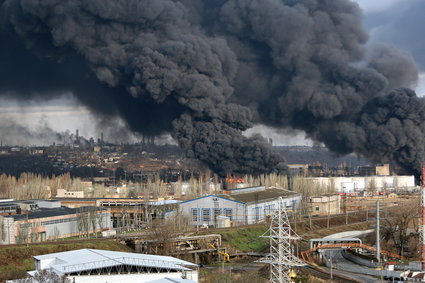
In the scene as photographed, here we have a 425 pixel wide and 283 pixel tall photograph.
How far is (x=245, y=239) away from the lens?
4603 centimetres

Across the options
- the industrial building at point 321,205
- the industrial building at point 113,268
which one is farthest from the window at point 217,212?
the industrial building at point 113,268

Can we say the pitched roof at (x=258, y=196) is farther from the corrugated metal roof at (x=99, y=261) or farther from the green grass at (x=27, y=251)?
the corrugated metal roof at (x=99, y=261)

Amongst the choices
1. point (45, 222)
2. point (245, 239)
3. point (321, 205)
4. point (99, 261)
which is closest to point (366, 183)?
point (321, 205)

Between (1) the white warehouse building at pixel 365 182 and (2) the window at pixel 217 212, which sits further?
(1) the white warehouse building at pixel 365 182

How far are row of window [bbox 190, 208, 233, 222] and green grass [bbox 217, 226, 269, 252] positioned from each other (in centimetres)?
822

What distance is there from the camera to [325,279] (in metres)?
32.3

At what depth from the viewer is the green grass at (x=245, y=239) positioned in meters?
44.4

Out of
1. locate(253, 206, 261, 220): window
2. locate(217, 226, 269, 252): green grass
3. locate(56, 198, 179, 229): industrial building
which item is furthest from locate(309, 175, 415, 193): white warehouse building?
locate(217, 226, 269, 252): green grass

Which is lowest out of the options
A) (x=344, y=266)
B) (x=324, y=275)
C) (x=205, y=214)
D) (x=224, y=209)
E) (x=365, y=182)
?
(x=344, y=266)

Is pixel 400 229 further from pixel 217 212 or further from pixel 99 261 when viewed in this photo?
pixel 99 261

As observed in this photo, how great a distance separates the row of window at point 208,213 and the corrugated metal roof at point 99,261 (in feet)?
86.3

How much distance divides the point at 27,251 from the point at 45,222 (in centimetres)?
1126

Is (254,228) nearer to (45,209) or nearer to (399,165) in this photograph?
(45,209)

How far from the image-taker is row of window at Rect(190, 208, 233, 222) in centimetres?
5672
